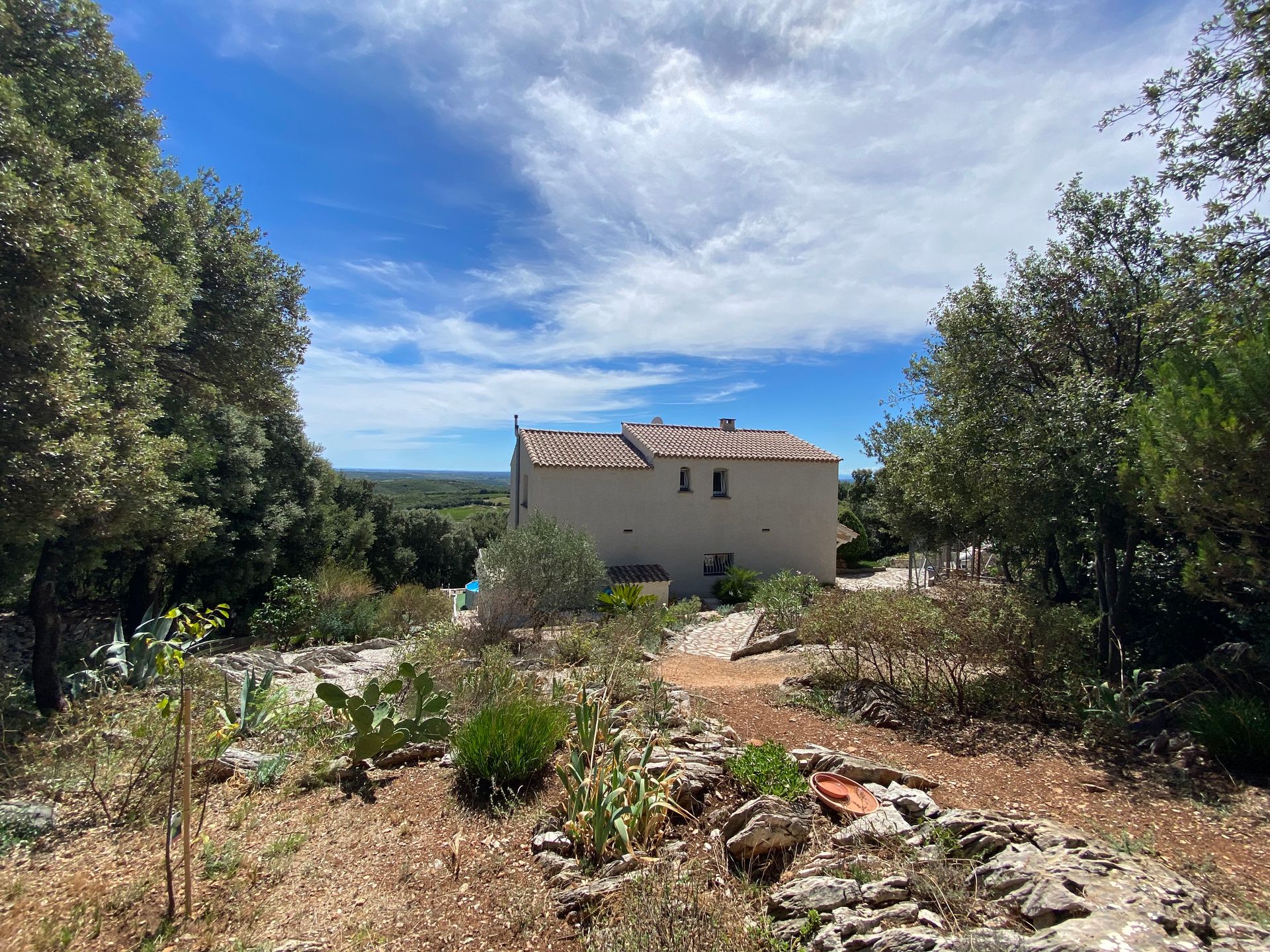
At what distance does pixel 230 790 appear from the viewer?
508 centimetres

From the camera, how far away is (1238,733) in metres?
5.16

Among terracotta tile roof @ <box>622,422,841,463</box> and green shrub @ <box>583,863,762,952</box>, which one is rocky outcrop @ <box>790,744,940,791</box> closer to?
green shrub @ <box>583,863,762,952</box>

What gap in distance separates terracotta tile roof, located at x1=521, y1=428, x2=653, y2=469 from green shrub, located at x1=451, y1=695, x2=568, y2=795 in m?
14.1

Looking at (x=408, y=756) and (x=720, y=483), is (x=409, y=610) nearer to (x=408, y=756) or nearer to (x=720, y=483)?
(x=408, y=756)

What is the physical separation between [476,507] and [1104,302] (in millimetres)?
44512

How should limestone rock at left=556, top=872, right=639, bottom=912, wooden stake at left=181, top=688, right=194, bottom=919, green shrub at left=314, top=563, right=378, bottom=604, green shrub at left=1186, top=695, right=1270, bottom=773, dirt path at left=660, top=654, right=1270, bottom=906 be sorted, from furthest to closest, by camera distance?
green shrub at left=314, top=563, right=378, bottom=604 → green shrub at left=1186, top=695, right=1270, bottom=773 → dirt path at left=660, top=654, right=1270, bottom=906 → limestone rock at left=556, top=872, right=639, bottom=912 → wooden stake at left=181, top=688, right=194, bottom=919

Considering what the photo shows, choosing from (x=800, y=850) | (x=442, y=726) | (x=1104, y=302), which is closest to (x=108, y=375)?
(x=442, y=726)

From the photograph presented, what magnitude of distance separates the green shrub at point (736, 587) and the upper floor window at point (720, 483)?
3.10 meters

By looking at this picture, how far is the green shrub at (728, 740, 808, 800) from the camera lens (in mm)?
4484

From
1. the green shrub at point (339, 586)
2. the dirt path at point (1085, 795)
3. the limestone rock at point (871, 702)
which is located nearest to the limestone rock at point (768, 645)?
the limestone rock at point (871, 702)

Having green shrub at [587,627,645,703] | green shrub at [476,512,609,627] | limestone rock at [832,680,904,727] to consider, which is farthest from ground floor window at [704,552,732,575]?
limestone rock at [832,680,904,727]

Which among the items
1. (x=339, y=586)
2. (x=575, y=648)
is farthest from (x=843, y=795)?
(x=339, y=586)

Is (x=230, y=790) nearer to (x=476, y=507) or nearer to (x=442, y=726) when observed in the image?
(x=442, y=726)

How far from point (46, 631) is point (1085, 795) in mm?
12391
